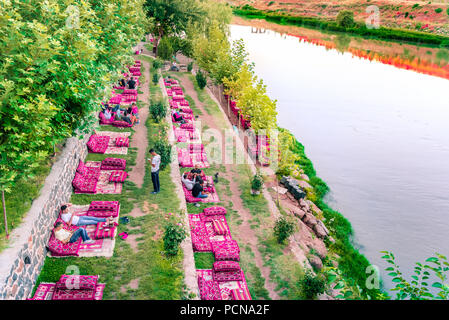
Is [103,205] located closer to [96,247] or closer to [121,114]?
[96,247]

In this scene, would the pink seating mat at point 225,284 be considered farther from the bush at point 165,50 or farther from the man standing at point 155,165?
the bush at point 165,50

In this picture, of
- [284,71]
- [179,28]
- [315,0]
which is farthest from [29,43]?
[315,0]

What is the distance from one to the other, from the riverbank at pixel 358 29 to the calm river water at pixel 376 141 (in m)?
26.9

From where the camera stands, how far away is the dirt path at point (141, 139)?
48.4 feet

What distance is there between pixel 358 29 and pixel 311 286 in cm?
9149

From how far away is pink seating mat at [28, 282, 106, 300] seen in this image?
328 inches

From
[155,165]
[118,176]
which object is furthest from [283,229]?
[118,176]

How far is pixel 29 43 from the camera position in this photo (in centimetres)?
858

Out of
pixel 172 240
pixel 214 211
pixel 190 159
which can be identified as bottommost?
pixel 214 211

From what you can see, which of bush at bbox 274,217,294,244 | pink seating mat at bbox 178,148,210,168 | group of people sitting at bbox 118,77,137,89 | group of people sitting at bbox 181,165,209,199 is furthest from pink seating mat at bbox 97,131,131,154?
bush at bbox 274,217,294,244

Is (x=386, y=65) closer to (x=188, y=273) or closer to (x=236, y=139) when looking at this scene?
(x=236, y=139)

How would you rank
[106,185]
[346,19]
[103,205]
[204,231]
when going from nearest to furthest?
[103,205], [204,231], [106,185], [346,19]

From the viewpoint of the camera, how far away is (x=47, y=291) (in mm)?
8539

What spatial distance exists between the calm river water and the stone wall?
14.2 meters
